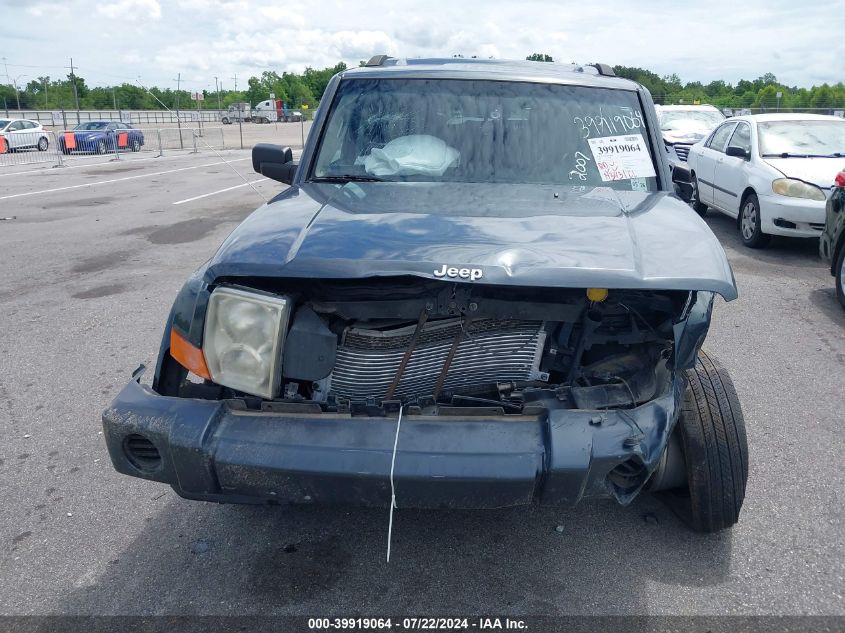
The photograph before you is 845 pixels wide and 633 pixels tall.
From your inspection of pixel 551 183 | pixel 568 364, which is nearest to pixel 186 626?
pixel 568 364

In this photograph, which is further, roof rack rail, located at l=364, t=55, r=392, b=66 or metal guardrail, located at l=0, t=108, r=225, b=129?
metal guardrail, located at l=0, t=108, r=225, b=129

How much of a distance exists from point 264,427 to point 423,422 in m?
0.53

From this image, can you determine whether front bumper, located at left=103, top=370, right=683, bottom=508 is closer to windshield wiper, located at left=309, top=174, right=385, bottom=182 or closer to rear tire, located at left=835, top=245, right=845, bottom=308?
windshield wiper, located at left=309, top=174, right=385, bottom=182

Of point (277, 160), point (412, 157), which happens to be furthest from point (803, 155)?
point (277, 160)

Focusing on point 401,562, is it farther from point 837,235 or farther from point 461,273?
point 837,235

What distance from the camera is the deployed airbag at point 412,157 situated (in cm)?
354

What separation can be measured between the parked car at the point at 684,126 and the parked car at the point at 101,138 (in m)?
20.3

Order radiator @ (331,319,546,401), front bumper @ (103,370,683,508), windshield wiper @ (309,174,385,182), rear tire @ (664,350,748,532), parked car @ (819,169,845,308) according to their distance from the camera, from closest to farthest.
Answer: front bumper @ (103,370,683,508)
radiator @ (331,319,546,401)
rear tire @ (664,350,748,532)
windshield wiper @ (309,174,385,182)
parked car @ (819,169,845,308)

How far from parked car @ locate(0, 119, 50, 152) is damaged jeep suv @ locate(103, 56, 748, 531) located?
28.9m

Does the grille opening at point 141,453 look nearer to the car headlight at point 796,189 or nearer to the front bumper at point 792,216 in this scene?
the front bumper at point 792,216

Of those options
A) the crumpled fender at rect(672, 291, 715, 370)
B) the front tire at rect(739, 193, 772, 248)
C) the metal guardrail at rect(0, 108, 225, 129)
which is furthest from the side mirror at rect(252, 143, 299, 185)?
the metal guardrail at rect(0, 108, 225, 129)

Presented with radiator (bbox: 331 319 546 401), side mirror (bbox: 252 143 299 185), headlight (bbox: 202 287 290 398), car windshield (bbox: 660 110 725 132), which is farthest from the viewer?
car windshield (bbox: 660 110 725 132)

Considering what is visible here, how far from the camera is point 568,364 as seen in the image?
2656mm

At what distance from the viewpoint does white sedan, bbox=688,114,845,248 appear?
796cm
